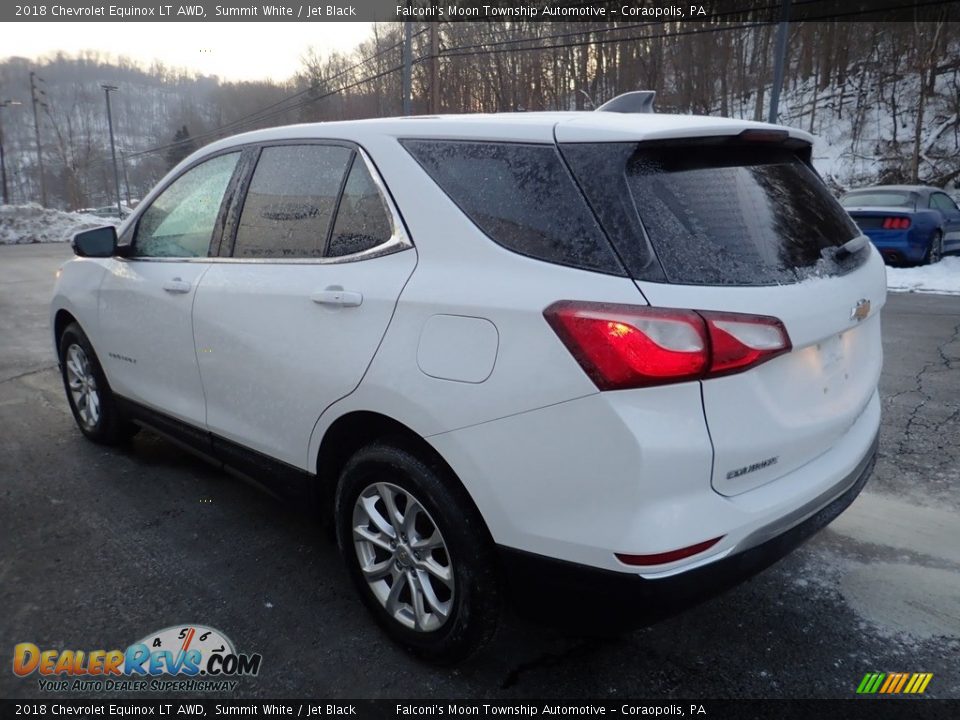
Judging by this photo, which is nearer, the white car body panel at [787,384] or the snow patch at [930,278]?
the white car body panel at [787,384]

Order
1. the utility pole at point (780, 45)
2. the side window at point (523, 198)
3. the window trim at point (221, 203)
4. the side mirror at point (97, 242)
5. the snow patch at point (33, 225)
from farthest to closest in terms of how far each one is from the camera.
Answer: the snow patch at point (33, 225) < the utility pole at point (780, 45) < the side mirror at point (97, 242) < the window trim at point (221, 203) < the side window at point (523, 198)

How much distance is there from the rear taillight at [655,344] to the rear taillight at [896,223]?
39.8 ft

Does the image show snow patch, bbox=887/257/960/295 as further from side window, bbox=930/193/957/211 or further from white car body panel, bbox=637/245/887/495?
white car body panel, bbox=637/245/887/495

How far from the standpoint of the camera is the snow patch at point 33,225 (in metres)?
29.6

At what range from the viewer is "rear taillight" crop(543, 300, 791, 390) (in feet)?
5.88

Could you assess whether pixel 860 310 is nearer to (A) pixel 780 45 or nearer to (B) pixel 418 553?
(B) pixel 418 553

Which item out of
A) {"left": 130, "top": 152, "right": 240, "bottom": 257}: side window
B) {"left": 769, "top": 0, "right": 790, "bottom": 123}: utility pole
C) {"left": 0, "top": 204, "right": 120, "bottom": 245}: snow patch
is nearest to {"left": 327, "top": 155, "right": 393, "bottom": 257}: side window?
{"left": 130, "top": 152, "right": 240, "bottom": 257}: side window

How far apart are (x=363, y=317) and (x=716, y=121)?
1.28m

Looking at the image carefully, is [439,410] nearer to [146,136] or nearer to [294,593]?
[294,593]

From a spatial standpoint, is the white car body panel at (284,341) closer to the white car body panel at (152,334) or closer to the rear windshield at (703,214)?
the white car body panel at (152,334)

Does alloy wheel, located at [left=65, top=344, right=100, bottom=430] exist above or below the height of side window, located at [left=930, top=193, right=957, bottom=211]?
below

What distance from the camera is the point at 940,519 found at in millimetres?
3346

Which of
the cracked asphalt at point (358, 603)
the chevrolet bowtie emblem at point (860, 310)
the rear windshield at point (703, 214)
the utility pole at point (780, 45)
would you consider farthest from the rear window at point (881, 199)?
the rear windshield at point (703, 214)

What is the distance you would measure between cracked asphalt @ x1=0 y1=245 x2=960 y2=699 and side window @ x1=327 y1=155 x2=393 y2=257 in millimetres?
1367
